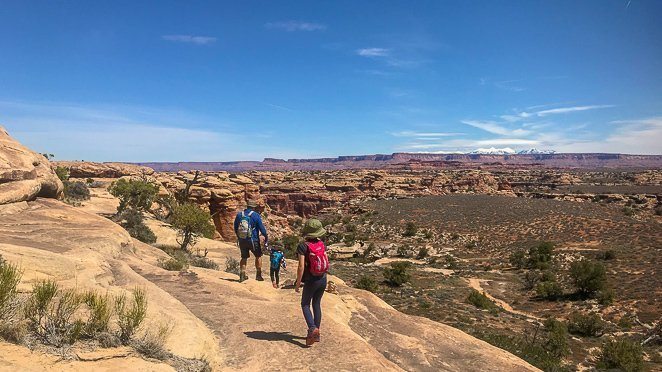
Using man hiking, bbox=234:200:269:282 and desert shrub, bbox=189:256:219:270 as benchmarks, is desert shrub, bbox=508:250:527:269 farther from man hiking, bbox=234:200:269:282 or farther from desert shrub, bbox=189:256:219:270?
man hiking, bbox=234:200:269:282

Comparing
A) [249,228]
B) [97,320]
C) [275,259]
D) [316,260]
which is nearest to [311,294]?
[316,260]

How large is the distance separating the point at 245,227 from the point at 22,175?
7.73 m

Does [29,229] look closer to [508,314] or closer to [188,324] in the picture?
[188,324]

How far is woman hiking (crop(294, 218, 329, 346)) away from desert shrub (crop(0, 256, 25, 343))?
3145 millimetres

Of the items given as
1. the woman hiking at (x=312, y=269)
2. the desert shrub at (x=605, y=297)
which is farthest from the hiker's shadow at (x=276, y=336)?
the desert shrub at (x=605, y=297)

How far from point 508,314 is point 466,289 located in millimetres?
5481

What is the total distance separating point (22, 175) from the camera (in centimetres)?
1162

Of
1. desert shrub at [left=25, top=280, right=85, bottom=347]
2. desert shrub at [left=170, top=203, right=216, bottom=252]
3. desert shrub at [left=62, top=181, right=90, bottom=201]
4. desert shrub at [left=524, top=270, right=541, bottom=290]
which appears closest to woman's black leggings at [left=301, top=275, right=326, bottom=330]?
desert shrub at [left=25, top=280, right=85, bottom=347]

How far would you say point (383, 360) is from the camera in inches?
220

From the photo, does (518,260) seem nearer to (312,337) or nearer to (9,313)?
(312,337)

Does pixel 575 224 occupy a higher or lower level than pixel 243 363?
lower

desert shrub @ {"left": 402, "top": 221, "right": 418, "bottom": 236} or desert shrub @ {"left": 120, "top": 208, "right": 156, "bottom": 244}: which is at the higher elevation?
desert shrub @ {"left": 120, "top": 208, "right": 156, "bottom": 244}

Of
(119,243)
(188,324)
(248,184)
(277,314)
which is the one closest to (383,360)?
(277,314)

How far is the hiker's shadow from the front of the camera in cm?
598
